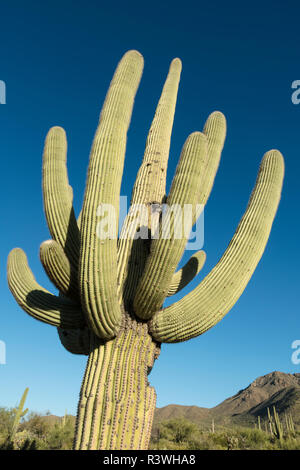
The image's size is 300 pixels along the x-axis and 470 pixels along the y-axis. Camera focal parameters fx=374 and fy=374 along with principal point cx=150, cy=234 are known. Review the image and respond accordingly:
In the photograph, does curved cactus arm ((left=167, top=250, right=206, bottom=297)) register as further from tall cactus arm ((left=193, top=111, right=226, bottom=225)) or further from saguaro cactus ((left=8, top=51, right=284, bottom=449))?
tall cactus arm ((left=193, top=111, right=226, bottom=225))

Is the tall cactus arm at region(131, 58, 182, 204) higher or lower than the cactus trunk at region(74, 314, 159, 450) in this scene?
higher

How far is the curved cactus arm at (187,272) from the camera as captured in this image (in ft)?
17.4

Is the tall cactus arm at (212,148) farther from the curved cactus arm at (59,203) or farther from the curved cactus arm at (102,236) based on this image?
the curved cactus arm at (59,203)

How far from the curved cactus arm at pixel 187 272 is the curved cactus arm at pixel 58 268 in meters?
1.53

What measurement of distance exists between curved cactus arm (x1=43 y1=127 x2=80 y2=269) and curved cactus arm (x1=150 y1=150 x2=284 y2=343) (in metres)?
1.36

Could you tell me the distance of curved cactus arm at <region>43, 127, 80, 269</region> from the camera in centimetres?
457

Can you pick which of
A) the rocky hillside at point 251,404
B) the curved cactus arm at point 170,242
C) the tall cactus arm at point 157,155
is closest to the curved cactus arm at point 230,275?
the curved cactus arm at point 170,242

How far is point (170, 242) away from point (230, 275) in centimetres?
101

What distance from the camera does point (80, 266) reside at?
3.87 meters

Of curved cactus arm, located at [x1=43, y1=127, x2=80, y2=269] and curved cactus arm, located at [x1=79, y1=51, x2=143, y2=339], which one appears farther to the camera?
curved cactus arm, located at [x1=43, y1=127, x2=80, y2=269]

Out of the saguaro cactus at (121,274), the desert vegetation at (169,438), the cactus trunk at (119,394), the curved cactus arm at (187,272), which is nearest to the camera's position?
the cactus trunk at (119,394)

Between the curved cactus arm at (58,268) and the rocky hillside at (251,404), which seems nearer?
the curved cactus arm at (58,268)

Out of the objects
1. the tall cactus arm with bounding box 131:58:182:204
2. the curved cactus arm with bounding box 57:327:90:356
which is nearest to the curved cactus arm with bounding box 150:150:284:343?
the curved cactus arm with bounding box 57:327:90:356

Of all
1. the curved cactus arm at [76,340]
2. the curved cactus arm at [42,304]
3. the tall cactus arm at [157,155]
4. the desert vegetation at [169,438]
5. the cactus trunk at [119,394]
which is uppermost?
the tall cactus arm at [157,155]
